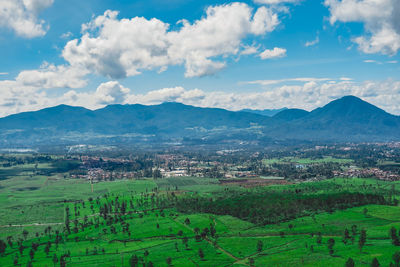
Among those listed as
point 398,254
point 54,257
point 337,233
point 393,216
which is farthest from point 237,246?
point 393,216

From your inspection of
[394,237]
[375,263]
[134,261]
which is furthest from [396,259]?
[134,261]

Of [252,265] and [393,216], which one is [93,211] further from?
[393,216]

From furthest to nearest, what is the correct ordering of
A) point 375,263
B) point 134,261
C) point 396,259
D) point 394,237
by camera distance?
point 394,237 < point 134,261 < point 396,259 < point 375,263

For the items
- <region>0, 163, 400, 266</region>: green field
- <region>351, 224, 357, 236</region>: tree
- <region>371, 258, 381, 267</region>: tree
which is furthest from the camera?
<region>351, 224, 357, 236</region>: tree

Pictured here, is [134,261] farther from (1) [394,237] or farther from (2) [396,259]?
(1) [394,237]

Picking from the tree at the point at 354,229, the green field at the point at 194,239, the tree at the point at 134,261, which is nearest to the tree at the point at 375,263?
the green field at the point at 194,239

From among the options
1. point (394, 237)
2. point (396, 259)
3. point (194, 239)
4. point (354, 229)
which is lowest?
point (194, 239)

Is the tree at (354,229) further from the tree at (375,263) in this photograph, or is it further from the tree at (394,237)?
the tree at (375,263)

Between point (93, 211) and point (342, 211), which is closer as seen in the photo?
point (342, 211)

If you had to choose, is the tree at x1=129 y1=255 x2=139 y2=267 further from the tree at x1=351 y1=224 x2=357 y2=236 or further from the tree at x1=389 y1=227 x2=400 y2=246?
the tree at x1=389 y1=227 x2=400 y2=246

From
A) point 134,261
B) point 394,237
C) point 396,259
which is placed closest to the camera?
point 396,259

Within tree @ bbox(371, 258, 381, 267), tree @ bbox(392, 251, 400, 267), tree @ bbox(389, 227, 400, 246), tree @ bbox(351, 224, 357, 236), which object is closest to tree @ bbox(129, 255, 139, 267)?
tree @ bbox(371, 258, 381, 267)
